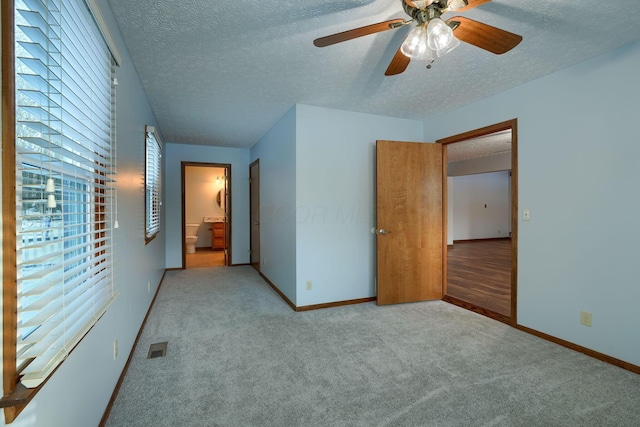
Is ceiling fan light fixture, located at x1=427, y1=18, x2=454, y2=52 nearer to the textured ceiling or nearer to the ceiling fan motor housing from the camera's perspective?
the ceiling fan motor housing

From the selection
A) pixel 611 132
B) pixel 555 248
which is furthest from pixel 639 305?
pixel 611 132

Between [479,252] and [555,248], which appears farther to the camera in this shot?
[479,252]

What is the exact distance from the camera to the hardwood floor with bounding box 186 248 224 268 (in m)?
6.12

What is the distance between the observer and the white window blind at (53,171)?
2.96 ft

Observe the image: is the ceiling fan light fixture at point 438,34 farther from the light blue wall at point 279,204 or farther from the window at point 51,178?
the light blue wall at point 279,204

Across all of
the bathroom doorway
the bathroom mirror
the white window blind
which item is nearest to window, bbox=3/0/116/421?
the white window blind

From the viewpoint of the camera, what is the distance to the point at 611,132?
2.31 metres

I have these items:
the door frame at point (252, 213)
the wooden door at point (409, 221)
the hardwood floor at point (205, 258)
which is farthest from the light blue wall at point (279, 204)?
the hardwood floor at point (205, 258)

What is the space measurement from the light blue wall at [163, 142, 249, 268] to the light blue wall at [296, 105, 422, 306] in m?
2.94

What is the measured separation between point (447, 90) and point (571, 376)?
263cm

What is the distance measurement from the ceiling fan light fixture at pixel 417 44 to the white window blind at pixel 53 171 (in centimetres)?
156

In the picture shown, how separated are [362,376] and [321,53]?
2.40 metres

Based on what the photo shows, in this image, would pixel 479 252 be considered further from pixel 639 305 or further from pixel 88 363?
pixel 88 363

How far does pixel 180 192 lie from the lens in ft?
18.4
